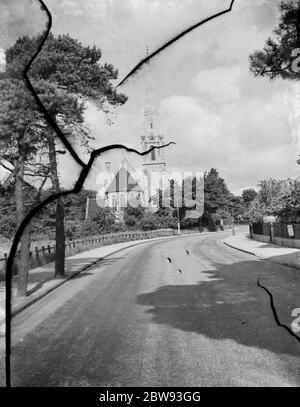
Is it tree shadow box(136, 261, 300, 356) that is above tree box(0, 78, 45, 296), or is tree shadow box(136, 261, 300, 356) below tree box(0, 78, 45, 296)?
below

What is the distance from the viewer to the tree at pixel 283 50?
1.87 meters

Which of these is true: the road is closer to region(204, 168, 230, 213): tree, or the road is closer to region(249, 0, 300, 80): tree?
region(249, 0, 300, 80): tree

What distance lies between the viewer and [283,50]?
238 cm

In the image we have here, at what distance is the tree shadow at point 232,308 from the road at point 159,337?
27 millimetres

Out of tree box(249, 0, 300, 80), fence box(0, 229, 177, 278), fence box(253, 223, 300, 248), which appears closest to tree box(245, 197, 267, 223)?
fence box(253, 223, 300, 248)

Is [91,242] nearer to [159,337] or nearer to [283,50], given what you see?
[159,337]

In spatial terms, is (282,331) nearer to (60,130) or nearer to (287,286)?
(287,286)

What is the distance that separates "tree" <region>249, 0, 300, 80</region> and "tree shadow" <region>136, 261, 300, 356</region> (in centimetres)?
315

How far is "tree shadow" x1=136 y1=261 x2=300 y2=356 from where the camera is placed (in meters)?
8.31

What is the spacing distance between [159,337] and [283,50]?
299 inches

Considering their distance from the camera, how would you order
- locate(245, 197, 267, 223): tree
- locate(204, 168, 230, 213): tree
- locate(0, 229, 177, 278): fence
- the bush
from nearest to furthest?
locate(0, 229, 177, 278): fence, locate(245, 197, 267, 223): tree, the bush, locate(204, 168, 230, 213): tree

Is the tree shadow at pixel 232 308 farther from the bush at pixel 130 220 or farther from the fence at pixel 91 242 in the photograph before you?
the bush at pixel 130 220

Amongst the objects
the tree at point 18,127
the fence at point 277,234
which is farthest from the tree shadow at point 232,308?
the fence at point 277,234
